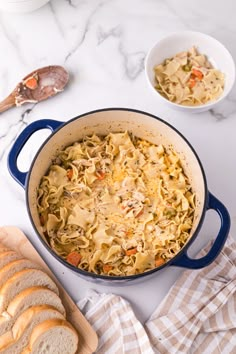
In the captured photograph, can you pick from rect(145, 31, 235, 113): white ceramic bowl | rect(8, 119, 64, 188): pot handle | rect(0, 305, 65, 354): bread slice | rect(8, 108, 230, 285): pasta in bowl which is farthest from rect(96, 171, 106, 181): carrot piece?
rect(0, 305, 65, 354): bread slice

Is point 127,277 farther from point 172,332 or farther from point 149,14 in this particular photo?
point 149,14

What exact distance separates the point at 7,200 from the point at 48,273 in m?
0.30

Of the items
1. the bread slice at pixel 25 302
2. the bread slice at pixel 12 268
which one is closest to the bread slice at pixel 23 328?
the bread slice at pixel 25 302

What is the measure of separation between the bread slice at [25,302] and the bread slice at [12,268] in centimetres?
7

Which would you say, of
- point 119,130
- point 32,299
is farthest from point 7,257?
point 119,130

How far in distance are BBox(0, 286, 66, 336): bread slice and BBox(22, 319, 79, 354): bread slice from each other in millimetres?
67

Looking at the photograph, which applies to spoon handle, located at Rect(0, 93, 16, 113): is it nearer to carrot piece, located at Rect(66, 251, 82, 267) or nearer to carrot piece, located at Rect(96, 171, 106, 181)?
carrot piece, located at Rect(96, 171, 106, 181)

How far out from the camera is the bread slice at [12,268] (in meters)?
2.12

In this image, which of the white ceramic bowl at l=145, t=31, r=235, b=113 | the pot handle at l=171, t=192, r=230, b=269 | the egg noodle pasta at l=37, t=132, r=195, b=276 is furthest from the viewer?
the white ceramic bowl at l=145, t=31, r=235, b=113

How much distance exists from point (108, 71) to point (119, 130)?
31cm

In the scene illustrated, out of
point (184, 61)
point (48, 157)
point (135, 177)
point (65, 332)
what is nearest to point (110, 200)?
point (135, 177)

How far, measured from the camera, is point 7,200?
2.34 meters

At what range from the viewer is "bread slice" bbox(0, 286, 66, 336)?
208 cm

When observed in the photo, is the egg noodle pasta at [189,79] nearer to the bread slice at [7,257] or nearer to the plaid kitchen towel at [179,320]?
the plaid kitchen towel at [179,320]
